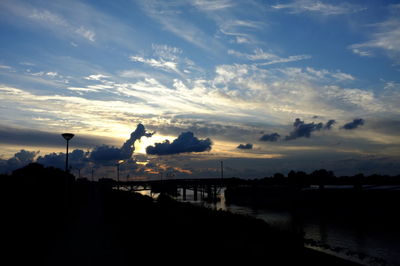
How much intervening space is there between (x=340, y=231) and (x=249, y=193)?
98.1 meters

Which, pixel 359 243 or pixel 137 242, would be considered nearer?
pixel 137 242

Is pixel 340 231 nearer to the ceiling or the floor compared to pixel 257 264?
nearer to the floor

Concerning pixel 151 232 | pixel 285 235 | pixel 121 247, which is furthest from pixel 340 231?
pixel 121 247

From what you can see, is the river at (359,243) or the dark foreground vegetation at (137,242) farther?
the river at (359,243)

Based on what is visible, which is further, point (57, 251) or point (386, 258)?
point (386, 258)

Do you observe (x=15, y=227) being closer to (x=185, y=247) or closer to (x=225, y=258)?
(x=185, y=247)

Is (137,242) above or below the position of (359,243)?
above

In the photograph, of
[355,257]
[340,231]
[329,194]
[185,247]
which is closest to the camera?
[185,247]

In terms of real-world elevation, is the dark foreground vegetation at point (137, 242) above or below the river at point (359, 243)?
above

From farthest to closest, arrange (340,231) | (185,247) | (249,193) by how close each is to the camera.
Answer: (249,193) < (340,231) < (185,247)

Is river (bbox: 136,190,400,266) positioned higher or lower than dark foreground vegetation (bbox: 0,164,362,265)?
lower

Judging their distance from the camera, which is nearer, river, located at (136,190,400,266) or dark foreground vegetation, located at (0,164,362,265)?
dark foreground vegetation, located at (0,164,362,265)

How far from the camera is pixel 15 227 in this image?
67.1ft

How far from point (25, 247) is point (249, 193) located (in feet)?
439
